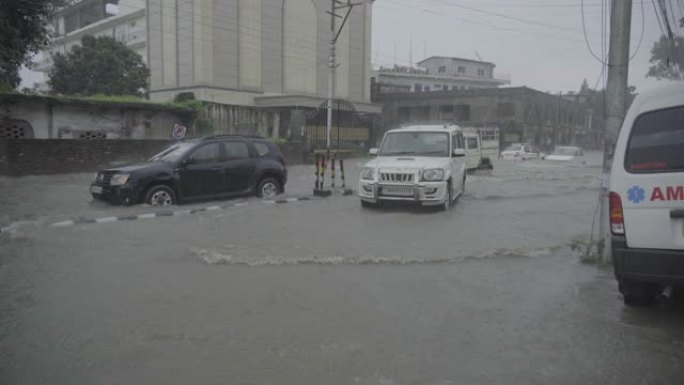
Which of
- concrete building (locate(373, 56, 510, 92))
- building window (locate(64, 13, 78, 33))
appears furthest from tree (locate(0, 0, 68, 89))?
building window (locate(64, 13, 78, 33))

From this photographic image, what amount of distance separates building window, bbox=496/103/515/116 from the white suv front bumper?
40.6m

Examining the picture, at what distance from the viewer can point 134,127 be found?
71.7 feet

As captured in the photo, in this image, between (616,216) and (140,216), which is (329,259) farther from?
(140,216)

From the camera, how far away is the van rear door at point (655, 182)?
4.34m

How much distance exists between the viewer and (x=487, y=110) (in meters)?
50.1

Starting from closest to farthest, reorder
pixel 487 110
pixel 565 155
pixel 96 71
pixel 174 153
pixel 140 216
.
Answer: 1. pixel 140 216
2. pixel 174 153
3. pixel 565 155
4. pixel 96 71
5. pixel 487 110

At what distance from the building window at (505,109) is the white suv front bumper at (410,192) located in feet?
133

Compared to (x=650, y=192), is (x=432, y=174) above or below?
below

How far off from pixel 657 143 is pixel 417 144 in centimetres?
745

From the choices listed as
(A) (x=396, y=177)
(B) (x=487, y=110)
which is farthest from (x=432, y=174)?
(B) (x=487, y=110)

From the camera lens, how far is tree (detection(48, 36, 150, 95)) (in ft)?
122

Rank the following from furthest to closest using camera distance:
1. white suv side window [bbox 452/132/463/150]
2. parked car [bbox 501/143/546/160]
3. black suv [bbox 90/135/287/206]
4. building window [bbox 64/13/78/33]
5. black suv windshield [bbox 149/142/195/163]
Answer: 1. building window [bbox 64/13/78/33]
2. parked car [bbox 501/143/546/160]
3. white suv side window [bbox 452/132/463/150]
4. black suv windshield [bbox 149/142/195/163]
5. black suv [bbox 90/135/287/206]

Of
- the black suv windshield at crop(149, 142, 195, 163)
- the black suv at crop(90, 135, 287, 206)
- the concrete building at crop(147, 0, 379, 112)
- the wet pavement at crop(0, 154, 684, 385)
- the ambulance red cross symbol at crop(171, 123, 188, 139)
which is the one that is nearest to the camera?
the wet pavement at crop(0, 154, 684, 385)

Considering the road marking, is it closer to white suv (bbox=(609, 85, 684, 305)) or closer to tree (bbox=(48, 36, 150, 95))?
white suv (bbox=(609, 85, 684, 305))
